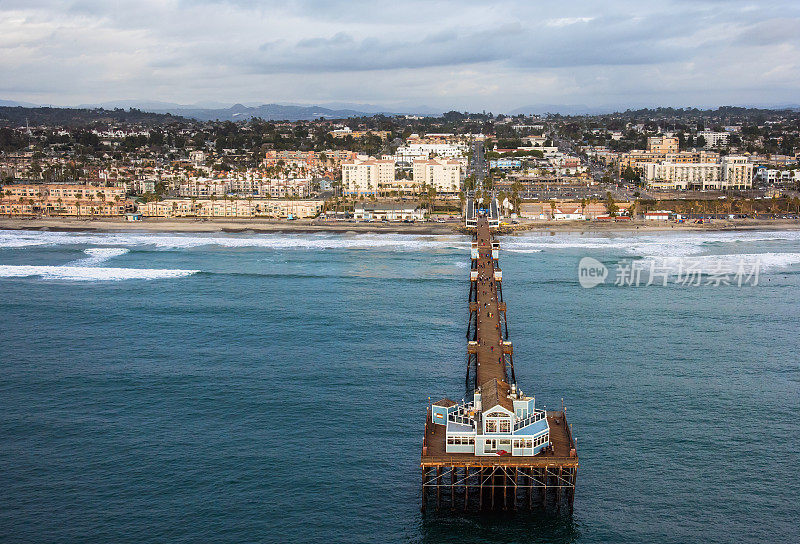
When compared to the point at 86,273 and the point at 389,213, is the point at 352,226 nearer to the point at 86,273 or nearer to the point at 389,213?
the point at 389,213

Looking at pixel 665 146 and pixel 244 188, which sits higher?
pixel 665 146

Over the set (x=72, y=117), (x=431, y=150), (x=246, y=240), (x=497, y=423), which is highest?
(x=72, y=117)

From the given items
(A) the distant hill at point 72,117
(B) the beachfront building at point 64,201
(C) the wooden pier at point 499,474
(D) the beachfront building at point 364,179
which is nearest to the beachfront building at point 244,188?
(D) the beachfront building at point 364,179

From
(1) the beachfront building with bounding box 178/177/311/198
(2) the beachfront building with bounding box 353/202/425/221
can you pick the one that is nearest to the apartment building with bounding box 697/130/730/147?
(2) the beachfront building with bounding box 353/202/425/221

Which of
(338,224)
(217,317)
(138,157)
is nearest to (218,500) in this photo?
(217,317)

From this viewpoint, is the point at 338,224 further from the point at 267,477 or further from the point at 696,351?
the point at 267,477

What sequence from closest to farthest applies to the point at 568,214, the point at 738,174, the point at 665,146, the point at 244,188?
the point at 568,214, the point at 244,188, the point at 738,174, the point at 665,146

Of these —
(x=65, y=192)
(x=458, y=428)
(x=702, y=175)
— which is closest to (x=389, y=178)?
(x=65, y=192)
